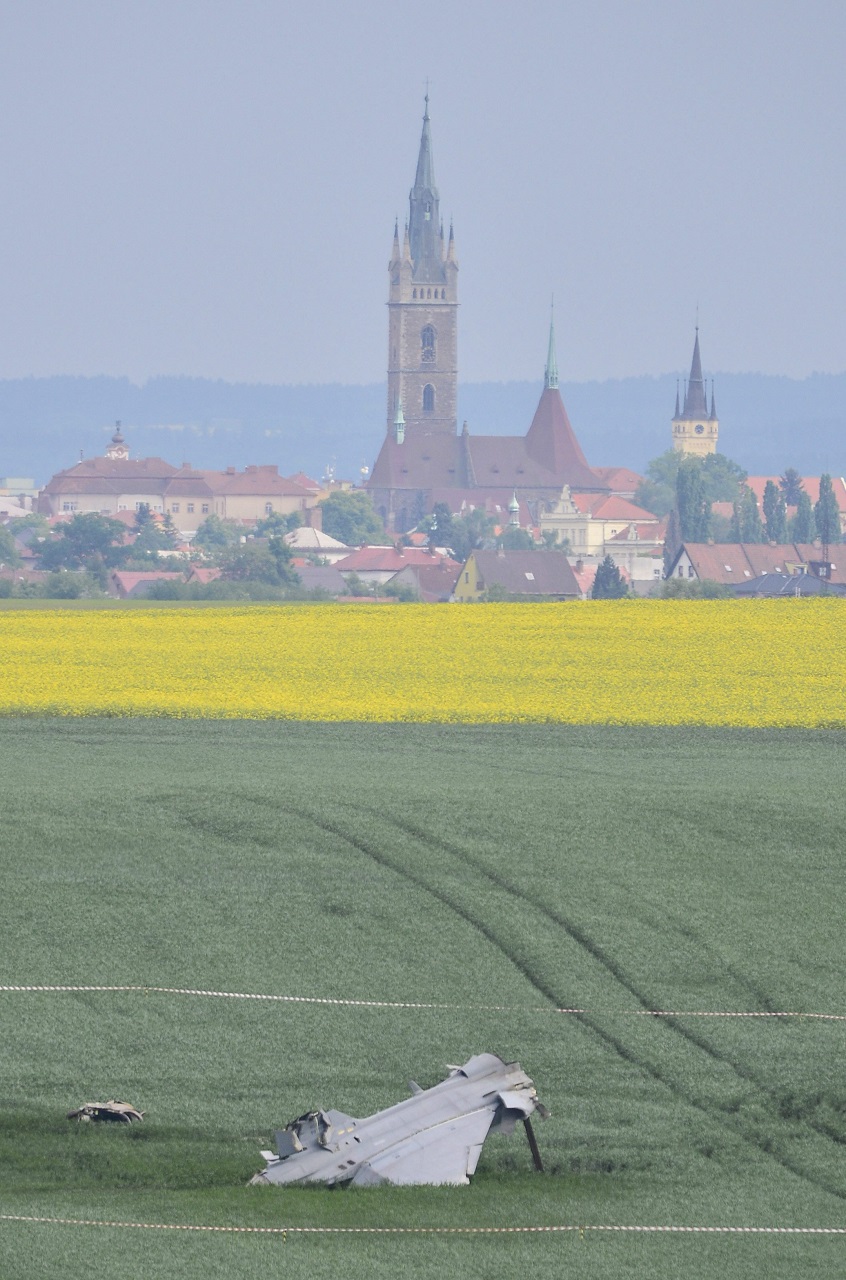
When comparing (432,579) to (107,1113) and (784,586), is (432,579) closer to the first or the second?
(784,586)

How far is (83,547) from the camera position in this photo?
170250 millimetres

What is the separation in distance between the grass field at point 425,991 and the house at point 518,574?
4176 inches

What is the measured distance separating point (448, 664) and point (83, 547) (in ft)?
444

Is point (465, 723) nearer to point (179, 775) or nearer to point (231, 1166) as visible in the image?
point (179, 775)

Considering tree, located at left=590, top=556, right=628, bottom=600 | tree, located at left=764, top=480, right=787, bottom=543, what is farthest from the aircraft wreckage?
tree, located at left=764, top=480, right=787, bottom=543

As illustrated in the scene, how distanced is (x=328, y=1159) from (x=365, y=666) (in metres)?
24.6

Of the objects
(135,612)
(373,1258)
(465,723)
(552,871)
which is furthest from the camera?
(135,612)

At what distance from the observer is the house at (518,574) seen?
134875 mm

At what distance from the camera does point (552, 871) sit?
2139 centimetres

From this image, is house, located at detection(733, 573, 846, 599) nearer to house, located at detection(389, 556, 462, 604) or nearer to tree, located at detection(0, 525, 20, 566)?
house, located at detection(389, 556, 462, 604)

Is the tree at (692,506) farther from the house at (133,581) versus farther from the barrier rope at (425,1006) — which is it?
the barrier rope at (425,1006)

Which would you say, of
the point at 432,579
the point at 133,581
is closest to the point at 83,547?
the point at 133,581

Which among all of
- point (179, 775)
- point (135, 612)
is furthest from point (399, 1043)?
point (135, 612)

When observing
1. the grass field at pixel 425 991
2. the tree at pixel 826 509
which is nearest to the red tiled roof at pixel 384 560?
the tree at pixel 826 509
